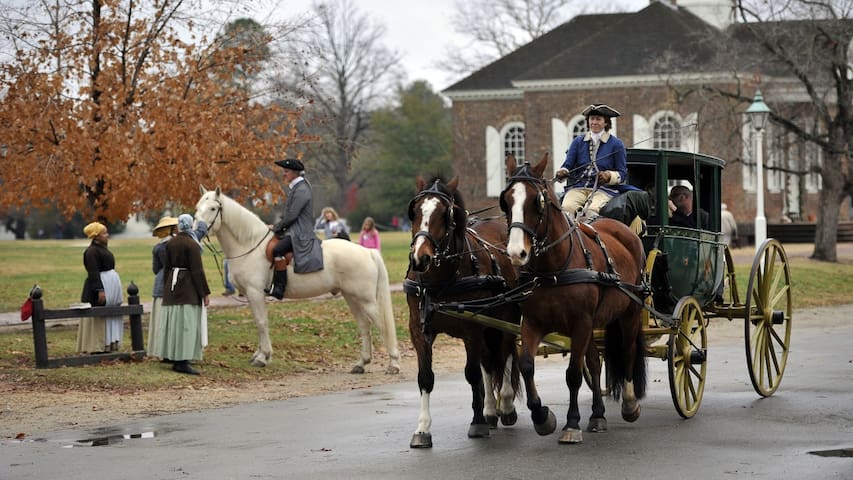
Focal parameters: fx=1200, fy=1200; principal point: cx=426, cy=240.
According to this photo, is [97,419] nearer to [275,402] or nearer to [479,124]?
[275,402]

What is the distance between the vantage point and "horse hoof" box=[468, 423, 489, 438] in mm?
10125

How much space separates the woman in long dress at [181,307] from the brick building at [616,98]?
31.3 meters

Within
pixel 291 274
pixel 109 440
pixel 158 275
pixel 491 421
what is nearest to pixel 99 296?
pixel 158 275

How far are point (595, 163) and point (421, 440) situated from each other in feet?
11.2

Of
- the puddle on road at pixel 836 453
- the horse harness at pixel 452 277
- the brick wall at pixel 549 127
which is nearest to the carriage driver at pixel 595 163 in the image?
the horse harness at pixel 452 277

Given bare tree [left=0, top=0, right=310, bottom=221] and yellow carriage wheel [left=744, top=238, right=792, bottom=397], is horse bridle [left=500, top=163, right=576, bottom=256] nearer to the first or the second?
yellow carriage wheel [left=744, top=238, right=792, bottom=397]

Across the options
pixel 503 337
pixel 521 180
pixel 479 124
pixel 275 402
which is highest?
pixel 479 124

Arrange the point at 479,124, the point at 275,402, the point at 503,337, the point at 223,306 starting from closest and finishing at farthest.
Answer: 1. the point at 503,337
2. the point at 275,402
3. the point at 223,306
4. the point at 479,124

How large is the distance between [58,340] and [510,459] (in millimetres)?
10663

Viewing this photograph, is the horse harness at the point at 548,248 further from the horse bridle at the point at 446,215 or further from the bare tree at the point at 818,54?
the bare tree at the point at 818,54

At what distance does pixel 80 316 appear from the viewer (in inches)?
609

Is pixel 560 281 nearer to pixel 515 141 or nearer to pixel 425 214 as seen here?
pixel 425 214

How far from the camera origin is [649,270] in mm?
11273

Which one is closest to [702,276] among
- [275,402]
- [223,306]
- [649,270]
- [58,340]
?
[649,270]
